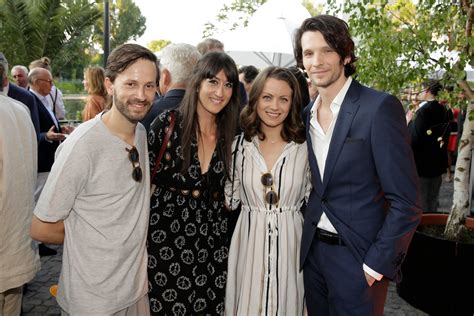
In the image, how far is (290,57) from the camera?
963cm

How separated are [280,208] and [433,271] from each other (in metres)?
2.22

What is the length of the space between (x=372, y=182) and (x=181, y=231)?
112 centimetres

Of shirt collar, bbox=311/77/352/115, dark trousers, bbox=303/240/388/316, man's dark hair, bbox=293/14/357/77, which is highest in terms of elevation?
man's dark hair, bbox=293/14/357/77

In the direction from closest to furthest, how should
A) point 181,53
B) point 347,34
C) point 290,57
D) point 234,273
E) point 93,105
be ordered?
point 347,34
point 234,273
point 181,53
point 93,105
point 290,57

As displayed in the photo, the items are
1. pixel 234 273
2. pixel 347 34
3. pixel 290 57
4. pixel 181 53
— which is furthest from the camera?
pixel 290 57

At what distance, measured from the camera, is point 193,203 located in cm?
268

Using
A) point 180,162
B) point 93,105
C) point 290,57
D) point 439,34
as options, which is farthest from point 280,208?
point 290,57

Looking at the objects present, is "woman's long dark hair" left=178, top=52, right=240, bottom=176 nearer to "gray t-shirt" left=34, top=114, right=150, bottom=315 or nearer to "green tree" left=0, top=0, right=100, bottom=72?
"gray t-shirt" left=34, top=114, right=150, bottom=315

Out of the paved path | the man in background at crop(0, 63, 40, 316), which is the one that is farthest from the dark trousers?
the paved path

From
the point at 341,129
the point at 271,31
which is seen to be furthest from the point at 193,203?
the point at 271,31

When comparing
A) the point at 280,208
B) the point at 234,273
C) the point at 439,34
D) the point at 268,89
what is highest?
the point at 439,34

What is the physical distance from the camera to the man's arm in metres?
2.24

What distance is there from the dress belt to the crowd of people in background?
1 cm

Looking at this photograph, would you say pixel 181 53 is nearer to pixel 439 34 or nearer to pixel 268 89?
pixel 268 89
